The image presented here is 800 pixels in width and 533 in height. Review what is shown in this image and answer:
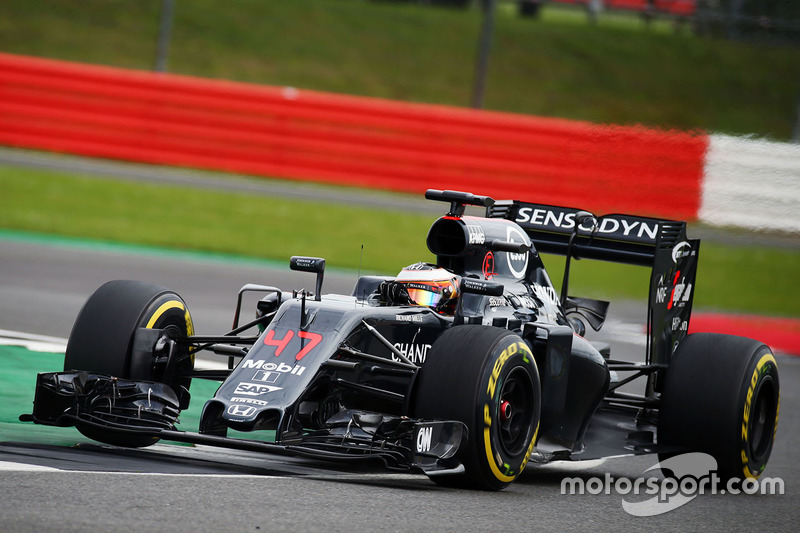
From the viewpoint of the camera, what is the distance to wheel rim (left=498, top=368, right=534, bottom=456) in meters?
6.54

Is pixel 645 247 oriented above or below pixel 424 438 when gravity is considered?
above

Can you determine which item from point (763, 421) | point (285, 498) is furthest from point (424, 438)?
point (763, 421)

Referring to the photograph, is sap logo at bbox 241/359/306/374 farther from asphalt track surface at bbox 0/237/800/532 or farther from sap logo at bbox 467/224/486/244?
sap logo at bbox 467/224/486/244

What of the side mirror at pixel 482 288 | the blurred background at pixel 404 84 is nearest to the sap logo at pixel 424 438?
the side mirror at pixel 482 288

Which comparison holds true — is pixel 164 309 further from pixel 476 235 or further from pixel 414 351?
pixel 476 235

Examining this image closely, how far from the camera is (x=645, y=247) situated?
8.45 m

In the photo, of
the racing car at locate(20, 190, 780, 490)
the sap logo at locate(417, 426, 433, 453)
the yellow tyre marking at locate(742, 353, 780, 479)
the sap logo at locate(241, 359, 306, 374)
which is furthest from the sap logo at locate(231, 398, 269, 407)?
the yellow tyre marking at locate(742, 353, 780, 479)

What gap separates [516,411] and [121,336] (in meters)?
2.10

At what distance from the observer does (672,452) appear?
7492mm

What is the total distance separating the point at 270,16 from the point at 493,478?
1108 inches

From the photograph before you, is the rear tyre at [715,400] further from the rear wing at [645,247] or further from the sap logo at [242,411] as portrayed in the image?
the sap logo at [242,411]

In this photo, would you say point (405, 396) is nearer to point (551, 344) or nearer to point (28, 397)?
point (551, 344)

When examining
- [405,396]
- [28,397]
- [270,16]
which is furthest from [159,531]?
[270,16]

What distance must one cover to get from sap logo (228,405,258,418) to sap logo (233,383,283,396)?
11 centimetres
